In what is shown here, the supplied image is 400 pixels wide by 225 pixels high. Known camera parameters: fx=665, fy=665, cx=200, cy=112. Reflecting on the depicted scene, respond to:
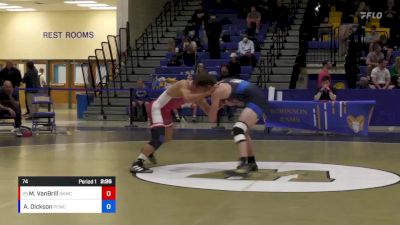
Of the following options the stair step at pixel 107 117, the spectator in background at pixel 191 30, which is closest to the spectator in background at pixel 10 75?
the stair step at pixel 107 117

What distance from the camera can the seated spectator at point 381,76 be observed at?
18266 mm

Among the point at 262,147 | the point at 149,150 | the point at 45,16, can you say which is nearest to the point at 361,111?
the point at 262,147

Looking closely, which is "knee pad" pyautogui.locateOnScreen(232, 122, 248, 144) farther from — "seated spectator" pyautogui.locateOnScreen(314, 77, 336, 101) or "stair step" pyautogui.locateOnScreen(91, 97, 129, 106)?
"stair step" pyautogui.locateOnScreen(91, 97, 129, 106)

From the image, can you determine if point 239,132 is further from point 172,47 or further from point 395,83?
A: point 172,47

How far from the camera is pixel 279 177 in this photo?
843 cm

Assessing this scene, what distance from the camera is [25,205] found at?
15.9 ft

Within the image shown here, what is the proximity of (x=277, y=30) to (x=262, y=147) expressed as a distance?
1193 cm

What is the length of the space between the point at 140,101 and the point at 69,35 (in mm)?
13336

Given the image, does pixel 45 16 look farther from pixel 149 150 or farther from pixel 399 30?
pixel 149 150

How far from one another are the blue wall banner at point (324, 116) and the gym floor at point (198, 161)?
305 millimetres

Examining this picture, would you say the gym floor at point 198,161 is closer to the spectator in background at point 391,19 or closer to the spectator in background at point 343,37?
the spectator in background at point 343,37

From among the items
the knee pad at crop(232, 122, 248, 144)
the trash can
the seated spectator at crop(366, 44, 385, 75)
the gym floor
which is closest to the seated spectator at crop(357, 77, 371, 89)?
the seated spectator at crop(366, 44, 385, 75)

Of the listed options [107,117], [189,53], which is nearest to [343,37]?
[189,53]

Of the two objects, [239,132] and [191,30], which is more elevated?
[191,30]
